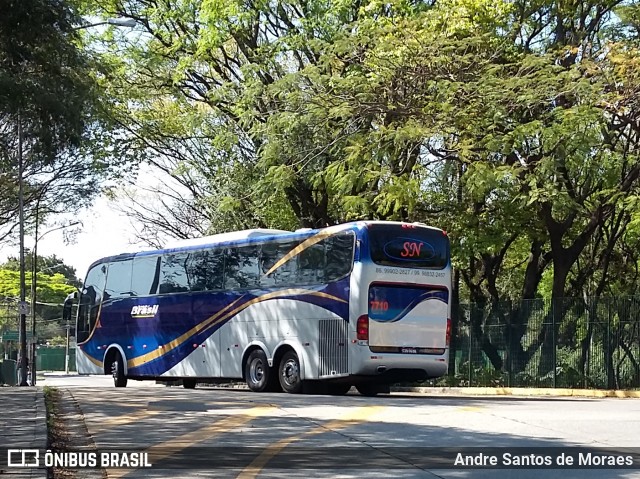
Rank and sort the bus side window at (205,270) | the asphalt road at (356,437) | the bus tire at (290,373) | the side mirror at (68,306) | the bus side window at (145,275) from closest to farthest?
the asphalt road at (356,437), the bus tire at (290,373), the bus side window at (205,270), the bus side window at (145,275), the side mirror at (68,306)

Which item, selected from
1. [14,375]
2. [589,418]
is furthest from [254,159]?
[14,375]

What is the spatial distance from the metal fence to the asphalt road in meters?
9.14

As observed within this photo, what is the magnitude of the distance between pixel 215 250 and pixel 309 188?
23.1 ft

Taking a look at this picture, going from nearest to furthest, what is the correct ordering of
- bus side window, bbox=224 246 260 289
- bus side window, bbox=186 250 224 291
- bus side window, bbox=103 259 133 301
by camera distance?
bus side window, bbox=224 246 260 289 → bus side window, bbox=186 250 224 291 → bus side window, bbox=103 259 133 301

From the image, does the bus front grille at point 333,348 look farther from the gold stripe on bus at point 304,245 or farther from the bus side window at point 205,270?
the bus side window at point 205,270

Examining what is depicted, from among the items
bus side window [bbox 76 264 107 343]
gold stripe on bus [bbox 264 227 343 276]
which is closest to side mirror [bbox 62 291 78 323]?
bus side window [bbox 76 264 107 343]

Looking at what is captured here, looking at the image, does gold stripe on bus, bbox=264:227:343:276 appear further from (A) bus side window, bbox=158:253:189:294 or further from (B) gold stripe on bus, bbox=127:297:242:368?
(A) bus side window, bbox=158:253:189:294

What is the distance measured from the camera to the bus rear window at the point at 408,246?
68.5 ft

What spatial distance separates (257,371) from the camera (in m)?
23.6

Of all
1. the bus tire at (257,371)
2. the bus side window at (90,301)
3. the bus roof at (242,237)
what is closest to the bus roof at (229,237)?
the bus roof at (242,237)

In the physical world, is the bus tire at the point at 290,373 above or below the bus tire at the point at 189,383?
above

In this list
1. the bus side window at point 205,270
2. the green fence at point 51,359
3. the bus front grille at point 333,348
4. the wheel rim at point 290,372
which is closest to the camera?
the bus front grille at point 333,348

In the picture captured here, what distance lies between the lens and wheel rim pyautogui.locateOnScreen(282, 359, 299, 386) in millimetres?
22347

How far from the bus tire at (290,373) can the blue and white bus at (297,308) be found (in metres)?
0.03
